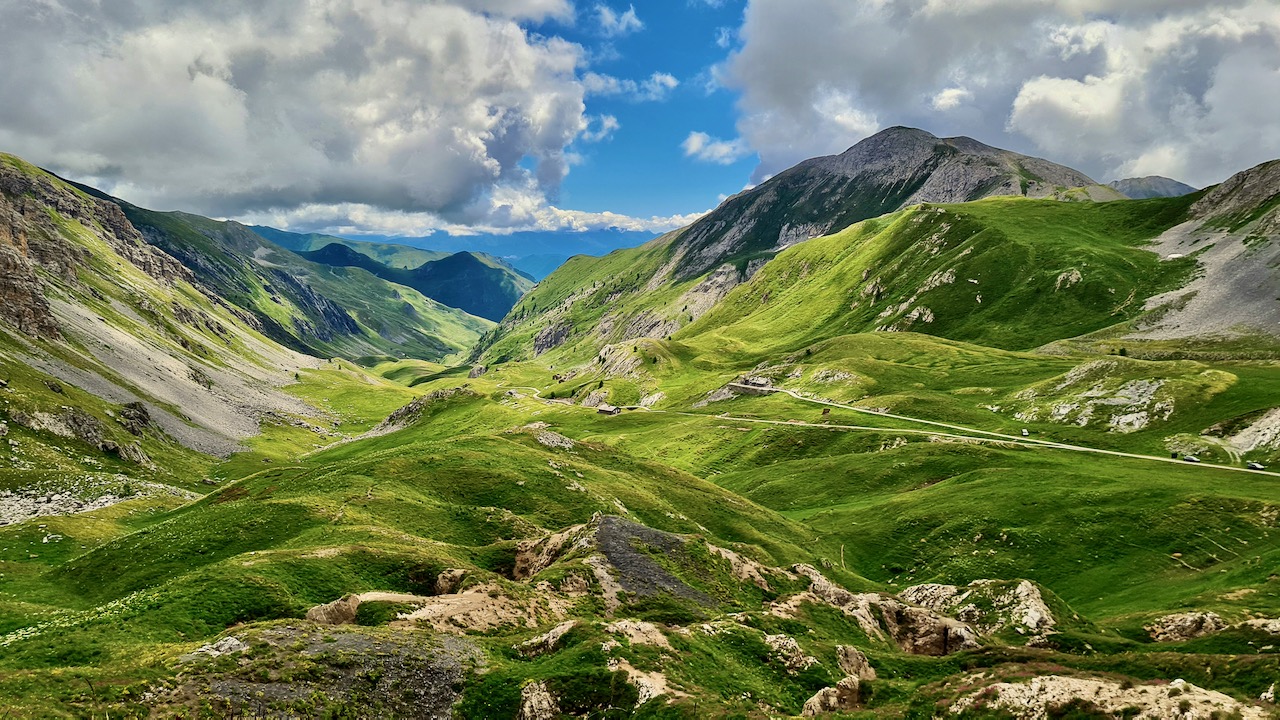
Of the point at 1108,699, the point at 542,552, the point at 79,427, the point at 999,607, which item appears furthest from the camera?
the point at 79,427

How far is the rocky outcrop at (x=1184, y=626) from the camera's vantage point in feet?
132

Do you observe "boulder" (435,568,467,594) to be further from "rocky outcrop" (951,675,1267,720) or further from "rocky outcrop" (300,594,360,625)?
"rocky outcrop" (951,675,1267,720)

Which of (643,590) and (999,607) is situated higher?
(999,607)

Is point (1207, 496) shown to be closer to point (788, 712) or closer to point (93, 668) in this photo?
point (788, 712)

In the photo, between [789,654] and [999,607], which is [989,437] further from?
[789,654]

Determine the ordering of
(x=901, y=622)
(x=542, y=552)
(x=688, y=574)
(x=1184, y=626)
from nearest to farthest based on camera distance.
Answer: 1. (x=1184, y=626)
2. (x=901, y=622)
3. (x=688, y=574)
4. (x=542, y=552)

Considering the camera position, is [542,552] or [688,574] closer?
[688,574]

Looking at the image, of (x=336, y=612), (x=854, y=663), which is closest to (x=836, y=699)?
(x=854, y=663)

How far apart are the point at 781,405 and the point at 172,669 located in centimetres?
16636

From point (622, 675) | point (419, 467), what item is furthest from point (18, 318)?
point (622, 675)

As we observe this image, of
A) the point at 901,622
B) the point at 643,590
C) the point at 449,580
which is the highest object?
the point at 901,622

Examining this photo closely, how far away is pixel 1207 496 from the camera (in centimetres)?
7150

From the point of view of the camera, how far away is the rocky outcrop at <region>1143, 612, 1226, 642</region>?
40341 millimetres

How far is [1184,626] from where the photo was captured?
4141 cm
